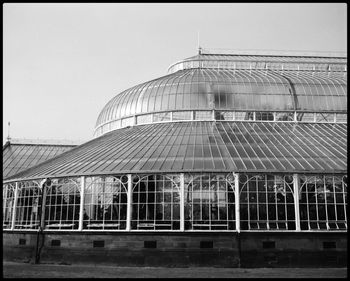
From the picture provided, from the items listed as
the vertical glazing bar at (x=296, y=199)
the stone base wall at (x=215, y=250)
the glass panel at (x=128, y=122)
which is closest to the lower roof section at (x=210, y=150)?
the vertical glazing bar at (x=296, y=199)

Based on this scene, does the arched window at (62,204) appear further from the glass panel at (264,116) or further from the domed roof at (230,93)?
the glass panel at (264,116)

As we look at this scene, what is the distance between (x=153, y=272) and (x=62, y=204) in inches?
351

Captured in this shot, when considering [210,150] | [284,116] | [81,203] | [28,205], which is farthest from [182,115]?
[28,205]

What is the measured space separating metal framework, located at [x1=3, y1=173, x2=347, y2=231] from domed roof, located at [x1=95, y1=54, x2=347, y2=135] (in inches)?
463

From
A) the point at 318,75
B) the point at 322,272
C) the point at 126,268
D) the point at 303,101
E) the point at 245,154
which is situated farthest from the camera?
the point at 318,75

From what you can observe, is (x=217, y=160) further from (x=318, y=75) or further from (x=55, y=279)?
(x=318, y=75)

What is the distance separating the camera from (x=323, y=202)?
26.8 m

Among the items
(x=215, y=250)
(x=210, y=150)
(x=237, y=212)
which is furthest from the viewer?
(x=210, y=150)

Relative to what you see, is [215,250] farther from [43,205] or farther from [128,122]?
[128,122]

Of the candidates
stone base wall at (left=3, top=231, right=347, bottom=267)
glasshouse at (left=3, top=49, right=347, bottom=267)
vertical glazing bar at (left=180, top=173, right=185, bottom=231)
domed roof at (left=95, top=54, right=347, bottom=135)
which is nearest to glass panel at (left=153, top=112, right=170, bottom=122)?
domed roof at (left=95, top=54, right=347, bottom=135)

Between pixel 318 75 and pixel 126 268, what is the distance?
30637 mm

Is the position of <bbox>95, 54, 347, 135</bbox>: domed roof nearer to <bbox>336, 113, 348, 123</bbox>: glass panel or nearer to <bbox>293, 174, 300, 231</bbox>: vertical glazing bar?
<bbox>336, 113, 348, 123</bbox>: glass panel

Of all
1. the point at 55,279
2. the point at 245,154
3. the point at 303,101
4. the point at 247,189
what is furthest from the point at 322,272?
the point at 303,101

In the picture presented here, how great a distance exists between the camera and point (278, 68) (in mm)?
46562
